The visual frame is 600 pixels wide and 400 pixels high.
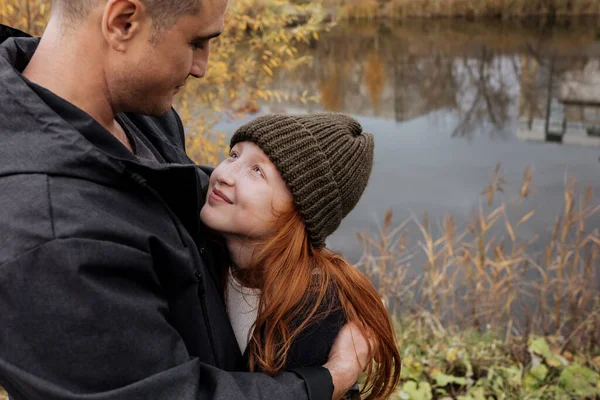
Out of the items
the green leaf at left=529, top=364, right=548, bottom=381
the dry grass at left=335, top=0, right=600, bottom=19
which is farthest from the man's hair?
the dry grass at left=335, top=0, right=600, bottom=19

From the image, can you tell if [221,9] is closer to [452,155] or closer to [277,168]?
[277,168]

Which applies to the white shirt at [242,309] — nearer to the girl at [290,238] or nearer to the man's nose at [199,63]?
the girl at [290,238]

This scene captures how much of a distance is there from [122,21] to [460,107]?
9142 mm

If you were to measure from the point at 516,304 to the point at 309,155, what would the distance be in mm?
3386

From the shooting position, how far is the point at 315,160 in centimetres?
185

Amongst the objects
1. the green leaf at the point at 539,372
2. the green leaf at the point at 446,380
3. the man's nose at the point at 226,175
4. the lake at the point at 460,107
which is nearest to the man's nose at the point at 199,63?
the man's nose at the point at 226,175

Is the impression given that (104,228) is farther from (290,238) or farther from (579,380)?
(579,380)

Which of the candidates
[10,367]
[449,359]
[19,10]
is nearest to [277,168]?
[10,367]

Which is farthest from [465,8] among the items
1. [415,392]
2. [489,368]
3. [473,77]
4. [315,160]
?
[315,160]

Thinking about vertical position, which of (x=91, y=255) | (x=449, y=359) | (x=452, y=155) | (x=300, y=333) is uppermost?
(x=91, y=255)

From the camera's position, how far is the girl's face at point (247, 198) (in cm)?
179

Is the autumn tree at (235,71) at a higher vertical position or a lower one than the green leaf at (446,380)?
higher

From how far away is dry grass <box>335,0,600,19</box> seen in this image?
12828mm

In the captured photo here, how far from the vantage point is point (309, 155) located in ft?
6.06
